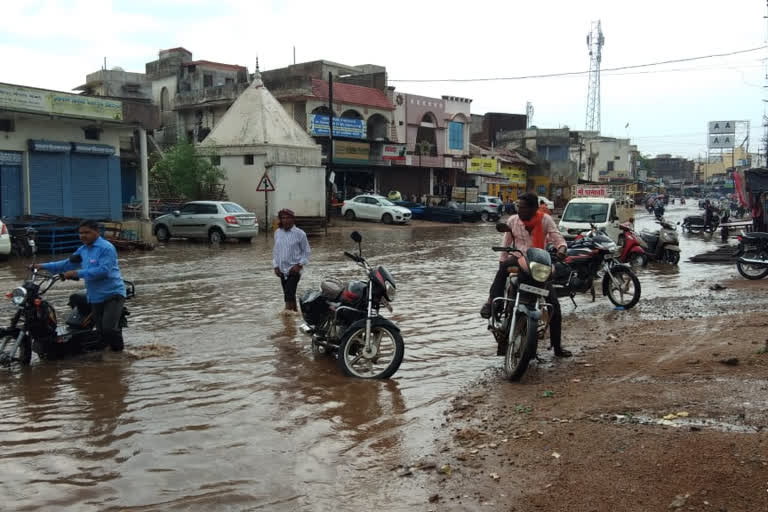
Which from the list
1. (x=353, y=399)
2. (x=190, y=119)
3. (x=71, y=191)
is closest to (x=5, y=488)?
(x=353, y=399)

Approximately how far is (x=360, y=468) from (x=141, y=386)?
9.59ft

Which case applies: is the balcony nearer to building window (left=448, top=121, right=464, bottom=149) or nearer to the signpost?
the signpost

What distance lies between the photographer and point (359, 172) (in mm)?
44719

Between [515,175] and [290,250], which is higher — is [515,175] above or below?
above

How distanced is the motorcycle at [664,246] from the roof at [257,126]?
18.8 m

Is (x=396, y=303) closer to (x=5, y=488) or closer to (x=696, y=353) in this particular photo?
(x=696, y=353)

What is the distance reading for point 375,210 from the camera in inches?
1436

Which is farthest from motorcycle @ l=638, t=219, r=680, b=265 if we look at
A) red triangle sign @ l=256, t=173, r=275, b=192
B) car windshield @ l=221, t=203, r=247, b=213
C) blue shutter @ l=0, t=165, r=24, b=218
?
blue shutter @ l=0, t=165, r=24, b=218

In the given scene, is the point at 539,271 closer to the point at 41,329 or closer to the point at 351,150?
the point at 41,329

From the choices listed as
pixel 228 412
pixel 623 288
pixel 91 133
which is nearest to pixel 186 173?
pixel 91 133

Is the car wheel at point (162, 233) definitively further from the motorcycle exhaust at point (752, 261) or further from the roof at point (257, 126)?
the motorcycle exhaust at point (752, 261)

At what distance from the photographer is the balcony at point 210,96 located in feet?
129

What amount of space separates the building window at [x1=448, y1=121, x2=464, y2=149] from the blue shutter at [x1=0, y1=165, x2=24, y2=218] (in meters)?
34.6

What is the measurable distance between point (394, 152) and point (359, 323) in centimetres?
3866
